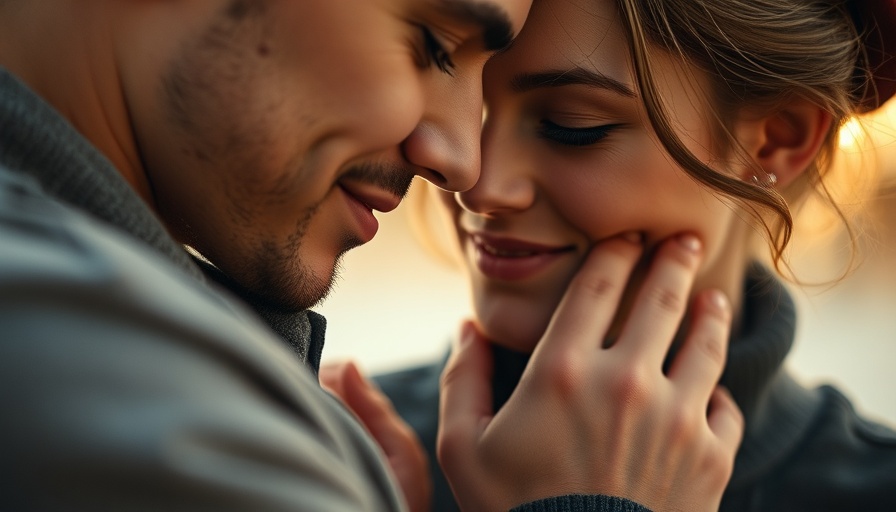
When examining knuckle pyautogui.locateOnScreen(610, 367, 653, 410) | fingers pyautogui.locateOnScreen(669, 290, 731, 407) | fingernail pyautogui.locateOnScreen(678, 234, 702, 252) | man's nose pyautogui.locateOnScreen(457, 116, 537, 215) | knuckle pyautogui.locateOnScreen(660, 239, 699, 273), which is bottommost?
fingers pyautogui.locateOnScreen(669, 290, 731, 407)

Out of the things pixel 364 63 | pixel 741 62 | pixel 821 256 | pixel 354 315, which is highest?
pixel 364 63

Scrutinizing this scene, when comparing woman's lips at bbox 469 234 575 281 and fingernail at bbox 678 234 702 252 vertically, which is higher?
fingernail at bbox 678 234 702 252

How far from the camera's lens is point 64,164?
2.11 feet

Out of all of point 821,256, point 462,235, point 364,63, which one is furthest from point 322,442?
point 821,256

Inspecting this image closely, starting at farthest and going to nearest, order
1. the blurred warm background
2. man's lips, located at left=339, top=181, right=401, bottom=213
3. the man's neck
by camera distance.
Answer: the blurred warm background, man's lips, located at left=339, top=181, right=401, bottom=213, the man's neck

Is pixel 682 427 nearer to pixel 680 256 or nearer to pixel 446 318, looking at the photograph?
pixel 680 256

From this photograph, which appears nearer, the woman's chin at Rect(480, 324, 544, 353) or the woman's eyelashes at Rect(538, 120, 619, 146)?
the woman's eyelashes at Rect(538, 120, 619, 146)

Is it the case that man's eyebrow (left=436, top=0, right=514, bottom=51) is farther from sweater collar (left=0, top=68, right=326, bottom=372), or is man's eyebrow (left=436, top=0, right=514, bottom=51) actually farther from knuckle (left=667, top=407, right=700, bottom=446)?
knuckle (left=667, top=407, right=700, bottom=446)

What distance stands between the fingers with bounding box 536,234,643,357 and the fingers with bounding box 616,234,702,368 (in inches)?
1.4

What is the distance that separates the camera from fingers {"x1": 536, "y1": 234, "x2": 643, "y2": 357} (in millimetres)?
1233

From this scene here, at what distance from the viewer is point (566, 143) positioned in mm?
1260

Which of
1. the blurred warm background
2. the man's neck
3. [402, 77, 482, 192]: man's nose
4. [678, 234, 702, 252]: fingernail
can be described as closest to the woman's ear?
[678, 234, 702, 252]: fingernail

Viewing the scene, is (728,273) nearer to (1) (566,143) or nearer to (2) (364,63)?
(1) (566,143)

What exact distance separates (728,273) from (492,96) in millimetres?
564
